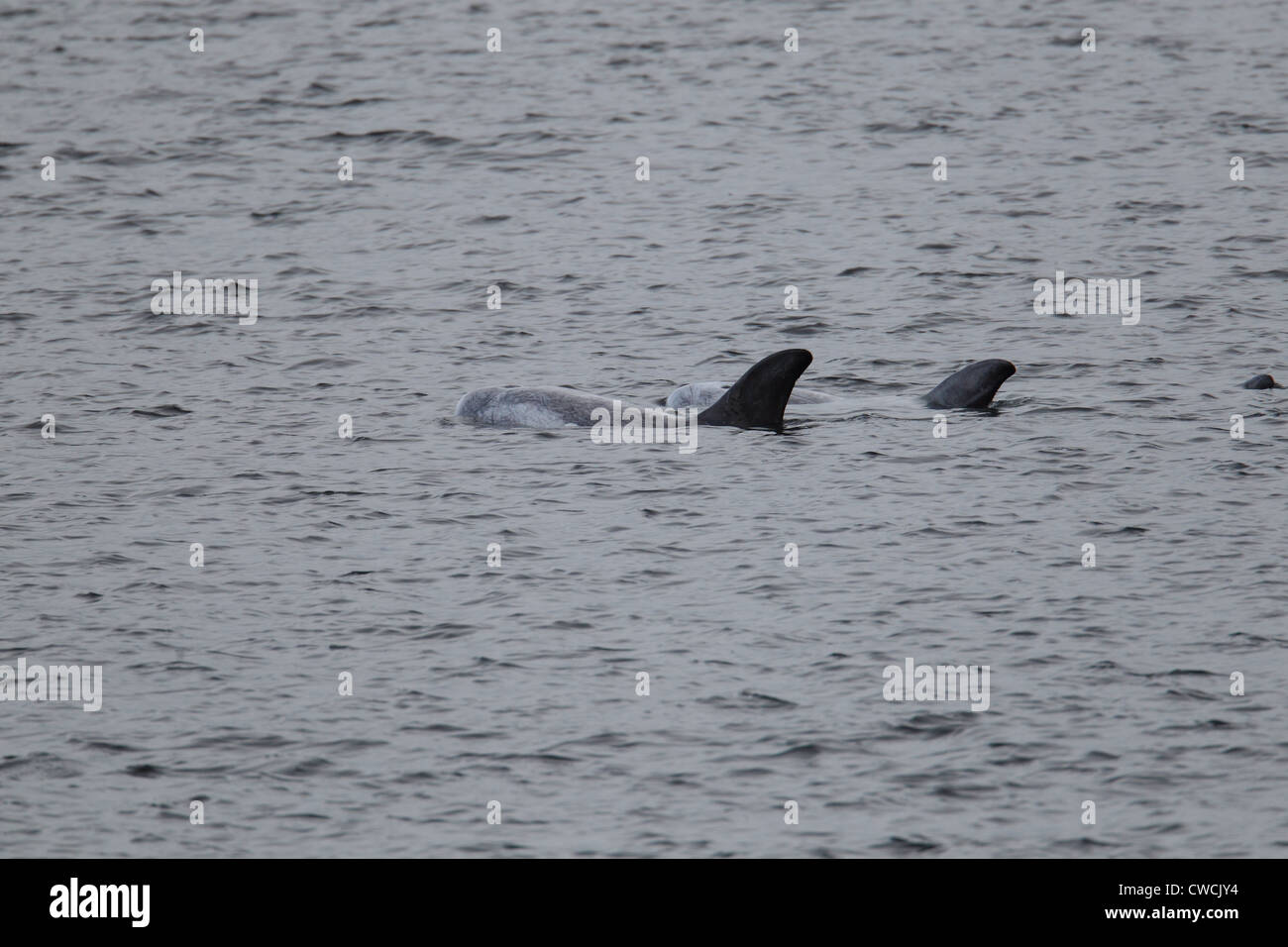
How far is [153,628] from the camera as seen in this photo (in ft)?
45.2

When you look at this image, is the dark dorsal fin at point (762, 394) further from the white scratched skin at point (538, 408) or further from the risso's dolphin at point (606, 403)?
the white scratched skin at point (538, 408)

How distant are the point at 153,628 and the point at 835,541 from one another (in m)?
5.66

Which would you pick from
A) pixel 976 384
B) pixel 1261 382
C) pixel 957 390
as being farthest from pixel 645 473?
pixel 1261 382

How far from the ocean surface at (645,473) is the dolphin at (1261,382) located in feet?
0.47

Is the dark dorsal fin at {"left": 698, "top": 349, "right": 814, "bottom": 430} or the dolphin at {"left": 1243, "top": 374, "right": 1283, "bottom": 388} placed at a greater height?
the dolphin at {"left": 1243, "top": 374, "right": 1283, "bottom": 388}

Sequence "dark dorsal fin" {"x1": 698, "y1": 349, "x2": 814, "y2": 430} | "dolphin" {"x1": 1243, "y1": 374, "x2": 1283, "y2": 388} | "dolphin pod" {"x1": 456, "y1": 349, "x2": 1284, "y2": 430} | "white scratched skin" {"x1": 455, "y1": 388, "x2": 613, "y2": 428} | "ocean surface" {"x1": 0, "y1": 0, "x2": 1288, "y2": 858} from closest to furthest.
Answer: "ocean surface" {"x1": 0, "y1": 0, "x2": 1288, "y2": 858}
"dark dorsal fin" {"x1": 698, "y1": 349, "x2": 814, "y2": 430}
"dolphin pod" {"x1": 456, "y1": 349, "x2": 1284, "y2": 430}
"white scratched skin" {"x1": 455, "y1": 388, "x2": 613, "y2": 428}
"dolphin" {"x1": 1243, "y1": 374, "x2": 1283, "y2": 388}

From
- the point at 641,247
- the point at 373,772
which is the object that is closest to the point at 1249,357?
the point at 641,247

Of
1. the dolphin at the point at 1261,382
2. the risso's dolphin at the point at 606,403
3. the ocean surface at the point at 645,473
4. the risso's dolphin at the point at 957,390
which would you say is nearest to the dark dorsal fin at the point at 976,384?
the risso's dolphin at the point at 957,390

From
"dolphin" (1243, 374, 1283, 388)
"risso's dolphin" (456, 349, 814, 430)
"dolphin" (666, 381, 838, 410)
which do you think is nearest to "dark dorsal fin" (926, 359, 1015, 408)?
"dolphin" (666, 381, 838, 410)

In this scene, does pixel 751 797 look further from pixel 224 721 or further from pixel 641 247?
pixel 641 247

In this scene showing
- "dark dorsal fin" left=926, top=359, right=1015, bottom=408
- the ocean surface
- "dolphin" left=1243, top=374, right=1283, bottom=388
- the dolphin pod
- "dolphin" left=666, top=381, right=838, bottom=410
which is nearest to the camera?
the ocean surface

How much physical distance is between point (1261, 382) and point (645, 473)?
717cm

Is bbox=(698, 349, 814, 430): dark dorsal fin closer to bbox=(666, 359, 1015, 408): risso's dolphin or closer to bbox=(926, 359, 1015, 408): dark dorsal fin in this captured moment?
bbox=(666, 359, 1015, 408): risso's dolphin

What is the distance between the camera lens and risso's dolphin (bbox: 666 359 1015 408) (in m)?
19.3
